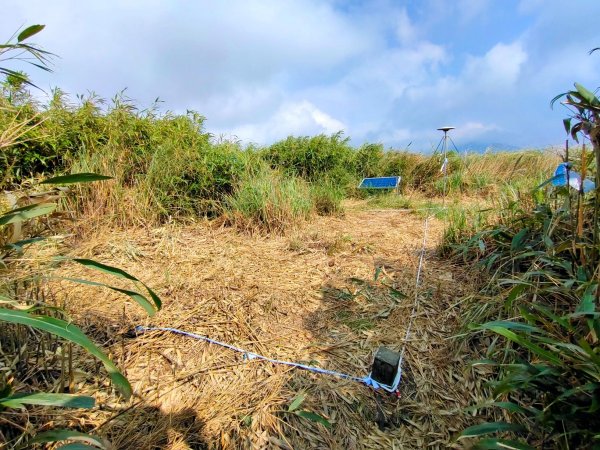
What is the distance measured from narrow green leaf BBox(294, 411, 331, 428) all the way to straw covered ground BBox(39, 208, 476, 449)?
0.02 meters

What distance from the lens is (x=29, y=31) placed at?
3.00 ft

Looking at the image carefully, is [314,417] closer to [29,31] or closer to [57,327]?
[57,327]

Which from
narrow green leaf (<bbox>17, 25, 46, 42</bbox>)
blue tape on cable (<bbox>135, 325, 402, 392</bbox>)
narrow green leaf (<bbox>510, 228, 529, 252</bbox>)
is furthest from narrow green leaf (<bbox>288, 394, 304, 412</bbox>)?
narrow green leaf (<bbox>17, 25, 46, 42</bbox>)

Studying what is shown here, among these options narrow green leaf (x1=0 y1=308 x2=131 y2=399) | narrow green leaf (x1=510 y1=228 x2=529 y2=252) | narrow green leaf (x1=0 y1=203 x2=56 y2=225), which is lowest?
narrow green leaf (x1=0 y1=308 x2=131 y2=399)

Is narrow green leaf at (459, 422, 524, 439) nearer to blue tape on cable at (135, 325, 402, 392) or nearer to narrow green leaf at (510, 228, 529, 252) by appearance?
blue tape on cable at (135, 325, 402, 392)

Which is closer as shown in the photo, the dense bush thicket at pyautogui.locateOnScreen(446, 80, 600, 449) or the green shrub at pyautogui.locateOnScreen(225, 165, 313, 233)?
the dense bush thicket at pyautogui.locateOnScreen(446, 80, 600, 449)

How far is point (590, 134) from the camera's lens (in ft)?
3.31

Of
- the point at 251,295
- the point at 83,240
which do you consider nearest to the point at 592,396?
the point at 251,295

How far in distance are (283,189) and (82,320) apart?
2171 mm

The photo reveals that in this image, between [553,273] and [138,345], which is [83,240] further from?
[553,273]

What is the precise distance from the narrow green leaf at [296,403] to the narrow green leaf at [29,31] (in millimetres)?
1549

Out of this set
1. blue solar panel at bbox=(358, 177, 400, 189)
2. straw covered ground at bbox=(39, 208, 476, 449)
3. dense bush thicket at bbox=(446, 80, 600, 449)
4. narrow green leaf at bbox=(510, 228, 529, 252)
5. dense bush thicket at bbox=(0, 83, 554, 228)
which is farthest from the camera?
blue solar panel at bbox=(358, 177, 400, 189)

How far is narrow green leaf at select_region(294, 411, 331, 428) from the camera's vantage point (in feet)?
3.84

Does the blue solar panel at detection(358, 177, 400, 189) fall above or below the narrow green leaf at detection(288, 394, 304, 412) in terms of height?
above
